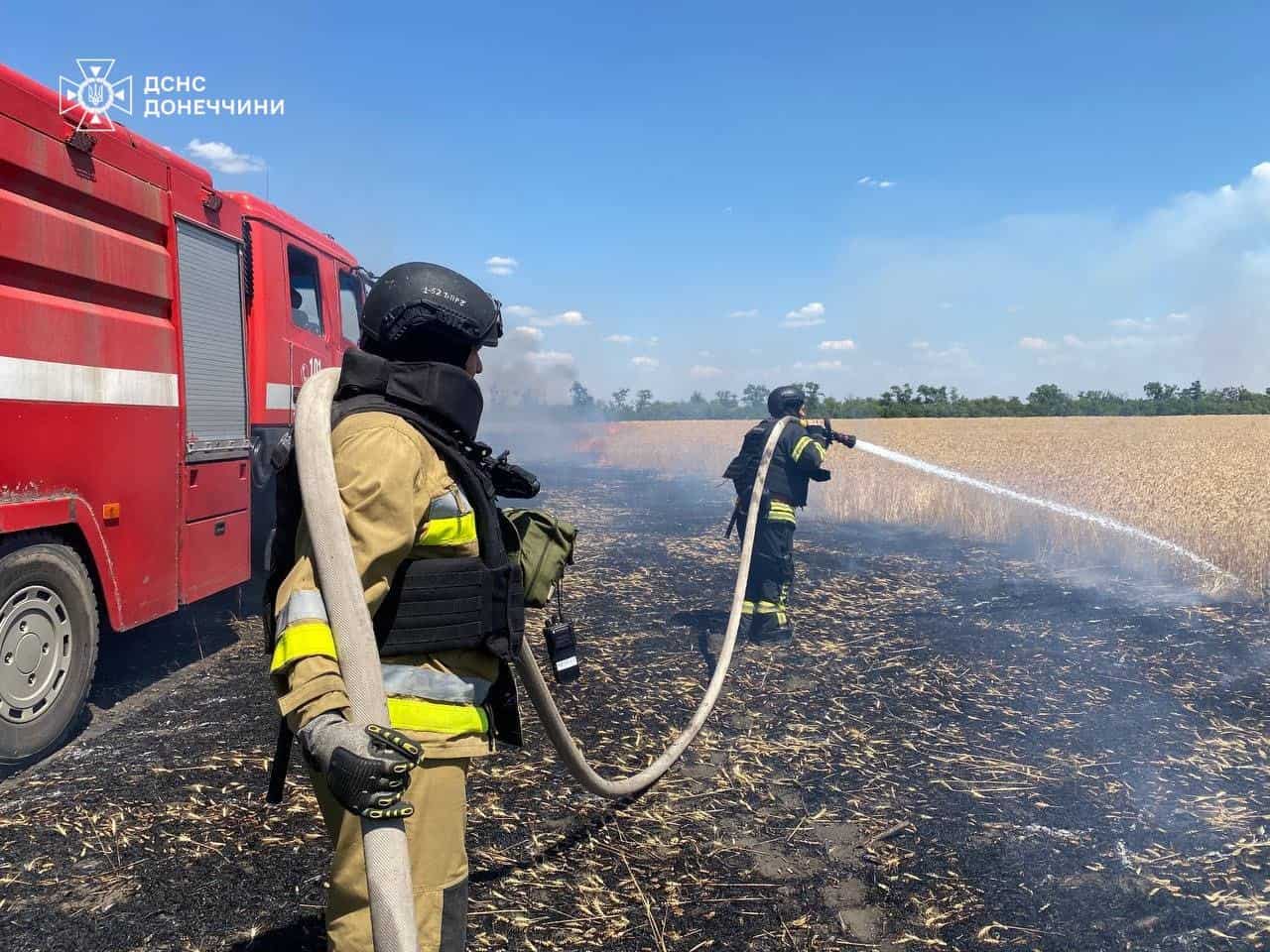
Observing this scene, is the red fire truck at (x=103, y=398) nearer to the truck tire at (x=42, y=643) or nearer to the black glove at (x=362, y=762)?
the truck tire at (x=42, y=643)

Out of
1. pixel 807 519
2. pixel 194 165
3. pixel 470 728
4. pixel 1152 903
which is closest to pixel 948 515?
pixel 807 519

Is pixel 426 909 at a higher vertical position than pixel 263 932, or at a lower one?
higher

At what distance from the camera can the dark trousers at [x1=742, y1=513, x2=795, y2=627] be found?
7074 millimetres

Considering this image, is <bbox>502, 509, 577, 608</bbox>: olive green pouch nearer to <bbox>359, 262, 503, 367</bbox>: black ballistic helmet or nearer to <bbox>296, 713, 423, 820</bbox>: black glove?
<bbox>359, 262, 503, 367</bbox>: black ballistic helmet

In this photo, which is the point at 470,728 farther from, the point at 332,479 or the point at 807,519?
the point at 807,519

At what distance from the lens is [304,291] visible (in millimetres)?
7883

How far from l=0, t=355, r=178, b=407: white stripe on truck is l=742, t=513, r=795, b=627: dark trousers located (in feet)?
15.5

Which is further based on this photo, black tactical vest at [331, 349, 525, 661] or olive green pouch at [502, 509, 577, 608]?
olive green pouch at [502, 509, 577, 608]

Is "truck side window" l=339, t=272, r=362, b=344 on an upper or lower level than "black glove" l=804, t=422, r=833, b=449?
upper

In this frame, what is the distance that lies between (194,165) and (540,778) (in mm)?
5039

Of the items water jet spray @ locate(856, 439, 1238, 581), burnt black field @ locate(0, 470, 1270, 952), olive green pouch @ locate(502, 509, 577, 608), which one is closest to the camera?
olive green pouch @ locate(502, 509, 577, 608)


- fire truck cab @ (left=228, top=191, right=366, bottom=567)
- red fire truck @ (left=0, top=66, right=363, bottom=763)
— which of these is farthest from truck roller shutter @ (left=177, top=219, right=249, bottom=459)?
fire truck cab @ (left=228, top=191, right=366, bottom=567)

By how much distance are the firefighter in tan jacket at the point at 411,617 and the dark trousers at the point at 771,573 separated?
4996 millimetres

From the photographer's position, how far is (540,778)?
4.32 metres
